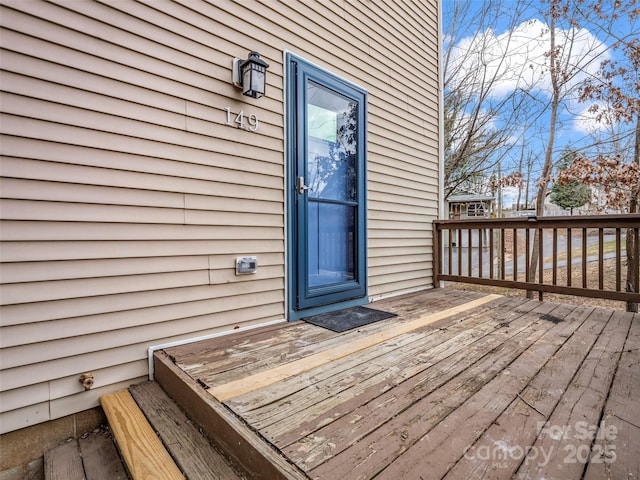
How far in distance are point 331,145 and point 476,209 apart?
13289 mm

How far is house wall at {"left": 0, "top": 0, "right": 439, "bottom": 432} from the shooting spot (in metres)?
1.46

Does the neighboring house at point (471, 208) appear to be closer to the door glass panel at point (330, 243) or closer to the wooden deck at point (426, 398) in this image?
the door glass panel at point (330, 243)

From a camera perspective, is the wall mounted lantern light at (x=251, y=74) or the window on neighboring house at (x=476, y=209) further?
the window on neighboring house at (x=476, y=209)

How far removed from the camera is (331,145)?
2928mm

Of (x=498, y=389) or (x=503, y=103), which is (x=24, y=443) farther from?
(x=503, y=103)

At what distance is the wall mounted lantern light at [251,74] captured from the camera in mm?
2139

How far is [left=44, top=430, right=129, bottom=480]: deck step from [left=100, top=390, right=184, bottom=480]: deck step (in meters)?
0.10

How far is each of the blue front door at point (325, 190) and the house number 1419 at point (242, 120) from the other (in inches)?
12.2

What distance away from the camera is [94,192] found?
5.42 feet

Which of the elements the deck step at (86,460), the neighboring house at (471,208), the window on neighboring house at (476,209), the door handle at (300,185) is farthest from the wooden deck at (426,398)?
the window on neighboring house at (476,209)

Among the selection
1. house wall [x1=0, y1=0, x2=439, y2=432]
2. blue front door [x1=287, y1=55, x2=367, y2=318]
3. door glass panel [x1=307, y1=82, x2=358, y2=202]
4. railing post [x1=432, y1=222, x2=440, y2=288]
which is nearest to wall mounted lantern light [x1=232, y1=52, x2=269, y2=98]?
house wall [x1=0, y1=0, x2=439, y2=432]

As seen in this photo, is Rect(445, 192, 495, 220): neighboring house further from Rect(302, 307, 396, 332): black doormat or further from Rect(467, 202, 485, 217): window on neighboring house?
Rect(302, 307, 396, 332): black doormat

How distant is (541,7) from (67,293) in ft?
28.1

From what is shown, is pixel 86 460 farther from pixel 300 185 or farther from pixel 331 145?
pixel 331 145
